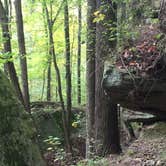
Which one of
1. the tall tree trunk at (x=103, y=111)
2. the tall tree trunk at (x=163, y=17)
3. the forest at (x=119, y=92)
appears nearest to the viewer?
the forest at (x=119, y=92)

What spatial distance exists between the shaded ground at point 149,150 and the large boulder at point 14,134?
11.4 ft

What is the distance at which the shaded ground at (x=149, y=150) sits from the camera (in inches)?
246

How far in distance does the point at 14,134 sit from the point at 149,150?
442 centimetres

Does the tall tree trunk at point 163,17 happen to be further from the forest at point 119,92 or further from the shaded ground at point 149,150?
the shaded ground at point 149,150

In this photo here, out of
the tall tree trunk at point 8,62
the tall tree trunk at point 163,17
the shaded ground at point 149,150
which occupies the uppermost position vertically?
the tall tree trunk at point 163,17

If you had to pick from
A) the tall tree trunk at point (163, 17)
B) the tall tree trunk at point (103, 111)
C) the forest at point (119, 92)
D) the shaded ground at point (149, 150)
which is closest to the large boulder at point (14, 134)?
the forest at point (119, 92)

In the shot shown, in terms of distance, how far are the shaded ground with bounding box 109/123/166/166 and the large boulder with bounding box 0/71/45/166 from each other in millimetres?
3481

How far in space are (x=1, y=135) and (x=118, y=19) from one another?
21.2 ft

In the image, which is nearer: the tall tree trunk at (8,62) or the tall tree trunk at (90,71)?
the tall tree trunk at (8,62)

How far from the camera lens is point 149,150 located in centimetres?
677

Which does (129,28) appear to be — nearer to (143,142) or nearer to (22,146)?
(143,142)

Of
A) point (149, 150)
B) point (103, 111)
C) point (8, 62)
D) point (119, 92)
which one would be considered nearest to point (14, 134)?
point (119, 92)

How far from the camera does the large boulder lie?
2.78 m

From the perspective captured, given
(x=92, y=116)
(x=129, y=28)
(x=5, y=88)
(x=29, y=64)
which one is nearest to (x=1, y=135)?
(x=5, y=88)
